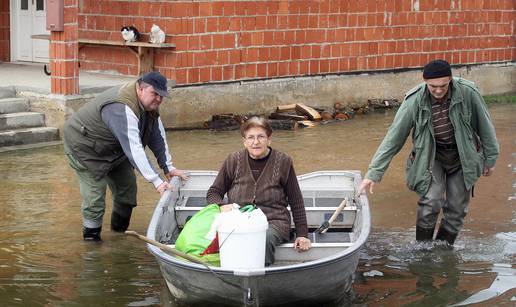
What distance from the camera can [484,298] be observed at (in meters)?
7.61

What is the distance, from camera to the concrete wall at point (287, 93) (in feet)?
50.6

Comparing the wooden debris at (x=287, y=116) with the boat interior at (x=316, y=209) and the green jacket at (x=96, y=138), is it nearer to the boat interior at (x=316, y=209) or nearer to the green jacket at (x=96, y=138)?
the boat interior at (x=316, y=209)

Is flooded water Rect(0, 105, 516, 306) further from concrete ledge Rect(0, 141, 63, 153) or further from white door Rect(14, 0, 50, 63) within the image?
white door Rect(14, 0, 50, 63)

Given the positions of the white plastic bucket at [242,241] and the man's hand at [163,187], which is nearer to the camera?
the white plastic bucket at [242,241]

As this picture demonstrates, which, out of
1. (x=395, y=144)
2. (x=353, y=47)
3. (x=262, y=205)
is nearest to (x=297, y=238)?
(x=262, y=205)

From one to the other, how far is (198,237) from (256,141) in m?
0.82

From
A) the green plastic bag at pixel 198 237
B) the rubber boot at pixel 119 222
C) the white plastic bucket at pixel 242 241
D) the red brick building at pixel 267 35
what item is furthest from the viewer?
the red brick building at pixel 267 35

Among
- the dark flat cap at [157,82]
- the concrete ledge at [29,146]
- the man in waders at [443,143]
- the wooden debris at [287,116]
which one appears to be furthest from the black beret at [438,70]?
the wooden debris at [287,116]

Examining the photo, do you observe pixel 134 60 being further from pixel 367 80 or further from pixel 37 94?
pixel 367 80

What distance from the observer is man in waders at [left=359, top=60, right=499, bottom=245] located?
816cm

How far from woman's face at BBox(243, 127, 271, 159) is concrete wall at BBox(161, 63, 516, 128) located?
25.3ft

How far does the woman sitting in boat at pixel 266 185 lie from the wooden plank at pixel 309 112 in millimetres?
8674

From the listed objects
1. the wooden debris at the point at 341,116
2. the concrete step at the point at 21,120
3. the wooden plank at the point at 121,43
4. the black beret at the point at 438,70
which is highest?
the black beret at the point at 438,70

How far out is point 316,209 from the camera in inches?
335
